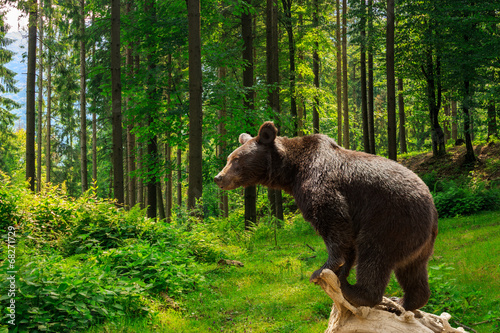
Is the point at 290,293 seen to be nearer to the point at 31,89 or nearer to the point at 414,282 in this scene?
the point at 414,282

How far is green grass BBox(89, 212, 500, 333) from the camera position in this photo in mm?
5297

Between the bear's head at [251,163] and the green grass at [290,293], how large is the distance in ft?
8.58

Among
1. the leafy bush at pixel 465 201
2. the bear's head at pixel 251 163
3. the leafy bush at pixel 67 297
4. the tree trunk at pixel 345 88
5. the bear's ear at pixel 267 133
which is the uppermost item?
the tree trunk at pixel 345 88

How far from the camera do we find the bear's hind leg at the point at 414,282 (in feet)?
10.7

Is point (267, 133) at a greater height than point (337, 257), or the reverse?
point (267, 133)

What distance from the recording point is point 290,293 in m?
6.64

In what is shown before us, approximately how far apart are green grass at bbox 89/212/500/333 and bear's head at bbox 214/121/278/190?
8.58ft

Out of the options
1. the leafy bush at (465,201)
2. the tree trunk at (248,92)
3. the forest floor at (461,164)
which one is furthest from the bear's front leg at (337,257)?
the forest floor at (461,164)

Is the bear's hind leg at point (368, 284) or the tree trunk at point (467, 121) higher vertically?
the tree trunk at point (467, 121)

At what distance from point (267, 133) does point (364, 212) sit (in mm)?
1152

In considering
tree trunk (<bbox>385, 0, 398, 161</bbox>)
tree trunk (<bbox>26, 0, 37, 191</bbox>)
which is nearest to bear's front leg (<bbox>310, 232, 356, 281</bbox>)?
tree trunk (<bbox>385, 0, 398, 161</bbox>)

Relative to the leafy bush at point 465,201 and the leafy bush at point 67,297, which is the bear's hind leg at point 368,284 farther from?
the leafy bush at point 465,201

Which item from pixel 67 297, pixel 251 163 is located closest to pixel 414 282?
pixel 251 163

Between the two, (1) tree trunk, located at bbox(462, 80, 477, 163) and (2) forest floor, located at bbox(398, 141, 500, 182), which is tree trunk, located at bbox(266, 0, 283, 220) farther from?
(2) forest floor, located at bbox(398, 141, 500, 182)
